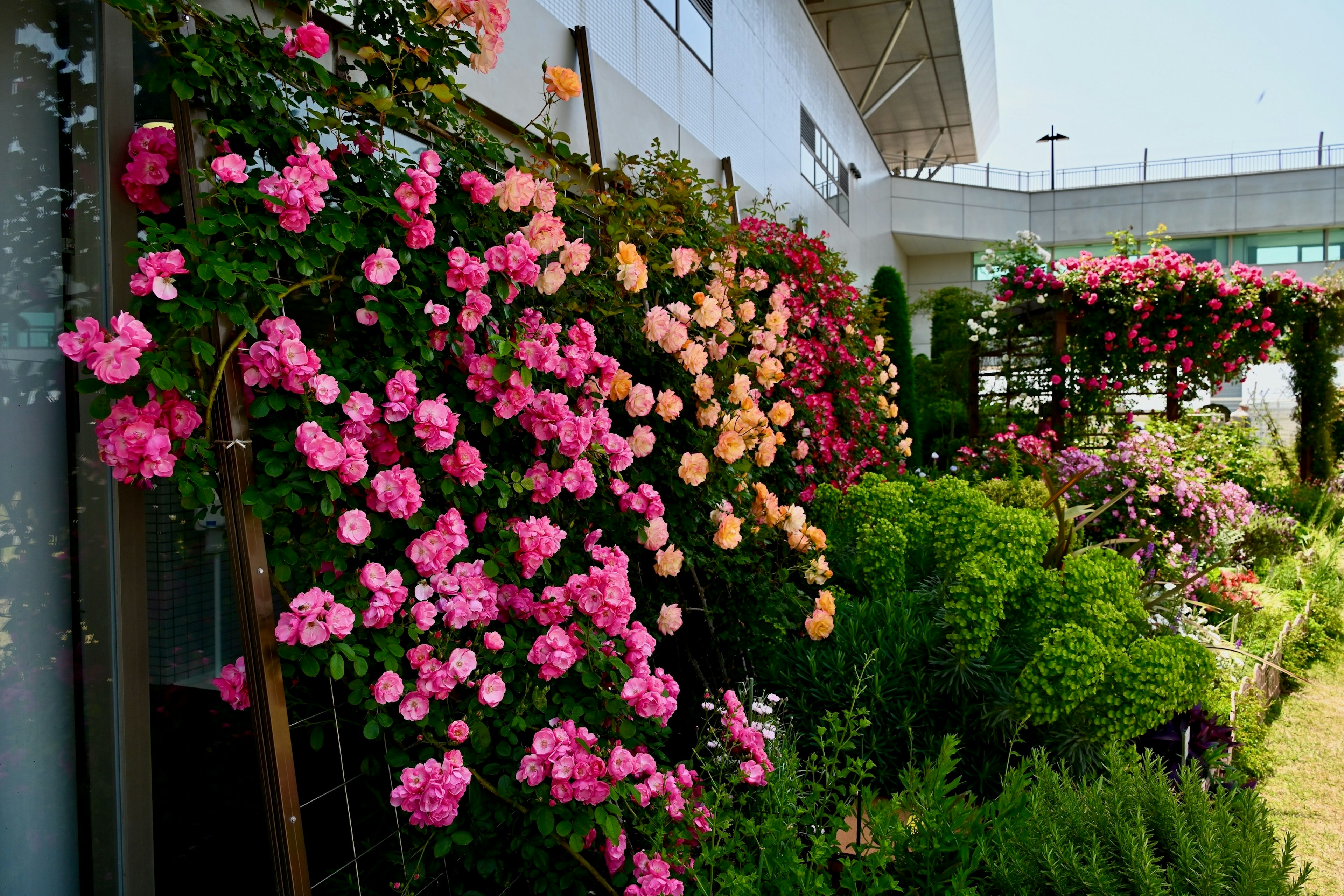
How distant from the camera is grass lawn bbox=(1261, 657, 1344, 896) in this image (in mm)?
2574

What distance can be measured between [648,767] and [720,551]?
1.13 m

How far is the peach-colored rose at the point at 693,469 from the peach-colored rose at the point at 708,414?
0.65ft

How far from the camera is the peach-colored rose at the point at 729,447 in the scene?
258 centimetres

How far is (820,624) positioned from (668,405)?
863mm

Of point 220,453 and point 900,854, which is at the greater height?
point 220,453

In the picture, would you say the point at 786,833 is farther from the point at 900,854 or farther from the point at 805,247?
the point at 805,247

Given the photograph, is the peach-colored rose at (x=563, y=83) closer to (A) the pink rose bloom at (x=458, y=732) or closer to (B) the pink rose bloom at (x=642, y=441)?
(B) the pink rose bloom at (x=642, y=441)

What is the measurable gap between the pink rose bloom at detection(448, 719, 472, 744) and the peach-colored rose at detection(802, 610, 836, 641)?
4.32 feet

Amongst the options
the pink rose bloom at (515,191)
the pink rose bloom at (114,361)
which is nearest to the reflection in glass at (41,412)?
the pink rose bloom at (114,361)

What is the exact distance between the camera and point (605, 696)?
5.82 ft

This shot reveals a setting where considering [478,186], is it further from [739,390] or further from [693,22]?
[693,22]

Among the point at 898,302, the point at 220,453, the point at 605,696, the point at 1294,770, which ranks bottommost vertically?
the point at 1294,770

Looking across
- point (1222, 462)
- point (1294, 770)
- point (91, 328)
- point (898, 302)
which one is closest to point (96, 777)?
point (91, 328)

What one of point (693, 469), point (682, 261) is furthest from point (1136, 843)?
point (682, 261)
